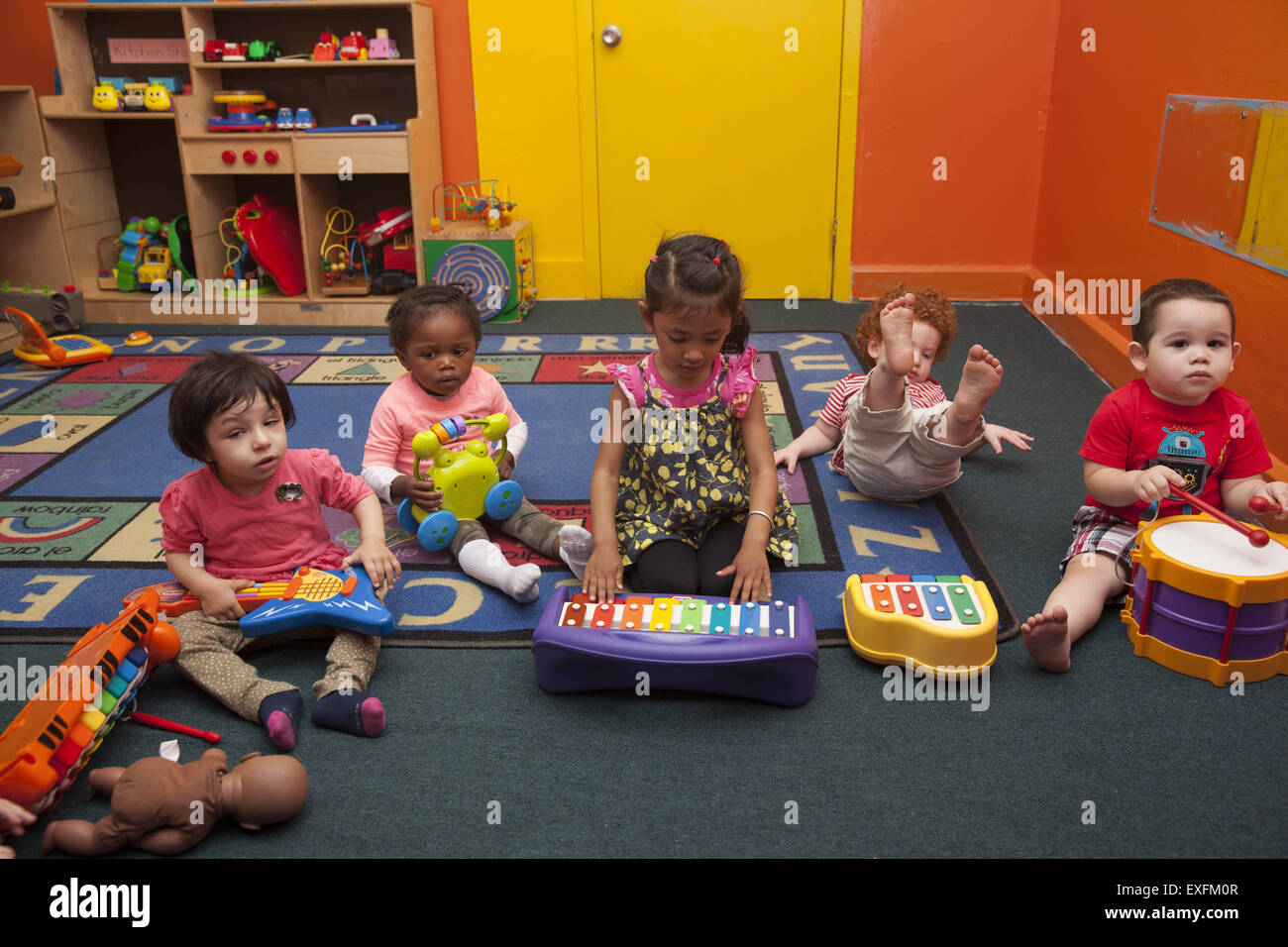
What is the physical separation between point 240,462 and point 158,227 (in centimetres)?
269

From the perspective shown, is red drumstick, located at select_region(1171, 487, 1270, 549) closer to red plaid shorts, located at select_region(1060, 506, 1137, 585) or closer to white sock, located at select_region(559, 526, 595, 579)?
red plaid shorts, located at select_region(1060, 506, 1137, 585)

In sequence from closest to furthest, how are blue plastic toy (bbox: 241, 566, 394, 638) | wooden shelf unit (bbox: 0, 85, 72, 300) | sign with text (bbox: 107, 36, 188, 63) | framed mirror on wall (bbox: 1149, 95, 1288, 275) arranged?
blue plastic toy (bbox: 241, 566, 394, 638) < framed mirror on wall (bbox: 1149, 95, 1288, 275) < wooden shelf unit (bbox: 0, 85, 72, 300) < sign with text (bbox: 107, 36, 188, 63)

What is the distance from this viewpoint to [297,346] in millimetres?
3199

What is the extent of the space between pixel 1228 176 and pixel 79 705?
242cm

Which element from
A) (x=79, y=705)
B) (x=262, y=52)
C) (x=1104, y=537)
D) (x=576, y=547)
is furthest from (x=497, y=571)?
(x=262, y=52)

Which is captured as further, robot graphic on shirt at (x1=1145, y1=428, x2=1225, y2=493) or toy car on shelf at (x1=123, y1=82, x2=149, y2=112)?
toy car on shelf at (x1=123, y1=82, x2=149, y2=112)

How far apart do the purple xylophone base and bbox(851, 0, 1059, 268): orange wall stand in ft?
8.46

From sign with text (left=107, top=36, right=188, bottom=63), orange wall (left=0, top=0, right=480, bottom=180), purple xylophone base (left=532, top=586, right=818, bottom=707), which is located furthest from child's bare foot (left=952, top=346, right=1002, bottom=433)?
sign with text (left=107, top=36, right=188, bottom=63)

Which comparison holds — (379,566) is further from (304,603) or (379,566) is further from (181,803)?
(181,803)

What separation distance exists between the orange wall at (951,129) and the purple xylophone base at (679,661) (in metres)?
2.58

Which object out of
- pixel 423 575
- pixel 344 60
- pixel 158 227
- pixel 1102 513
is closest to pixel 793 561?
pixel 1102 513

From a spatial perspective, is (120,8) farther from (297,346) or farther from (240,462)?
(240,462)

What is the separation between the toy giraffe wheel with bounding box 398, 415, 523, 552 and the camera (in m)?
1.76

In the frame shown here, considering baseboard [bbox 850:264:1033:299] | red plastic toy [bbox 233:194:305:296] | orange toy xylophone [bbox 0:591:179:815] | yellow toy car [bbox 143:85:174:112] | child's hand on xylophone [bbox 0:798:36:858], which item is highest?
yellow toy car [bbox 143:85:174:112]
